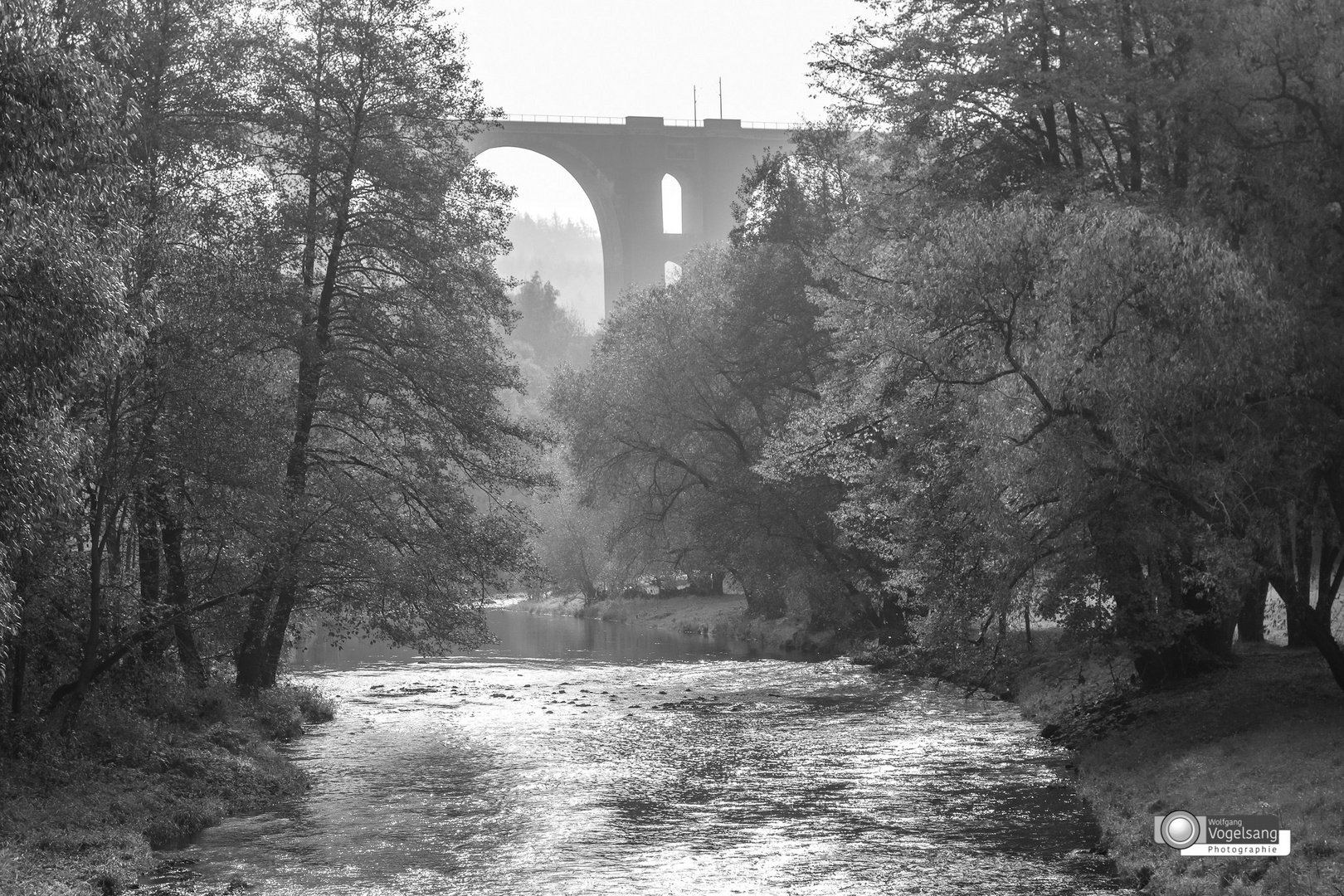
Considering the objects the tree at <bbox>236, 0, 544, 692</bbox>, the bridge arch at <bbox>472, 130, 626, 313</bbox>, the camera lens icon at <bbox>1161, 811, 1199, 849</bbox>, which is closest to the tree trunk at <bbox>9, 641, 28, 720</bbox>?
the tree at <bbox>236, 0, 544, 692</bbox>

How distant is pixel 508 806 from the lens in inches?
629

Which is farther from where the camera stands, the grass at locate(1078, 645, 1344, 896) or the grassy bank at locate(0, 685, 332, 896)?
the grassy bank at locate(0, 685, 332, 896)

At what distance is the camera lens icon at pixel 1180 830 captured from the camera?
12.6m

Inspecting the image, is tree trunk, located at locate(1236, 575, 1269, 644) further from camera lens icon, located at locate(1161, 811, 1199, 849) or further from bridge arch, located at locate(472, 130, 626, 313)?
bridge arch, located at locate(472, 130, 626, 313)

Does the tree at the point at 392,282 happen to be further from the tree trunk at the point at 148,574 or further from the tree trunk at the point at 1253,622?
the tree trunk at the point at 1253,622

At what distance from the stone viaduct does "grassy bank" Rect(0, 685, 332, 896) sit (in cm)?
6102

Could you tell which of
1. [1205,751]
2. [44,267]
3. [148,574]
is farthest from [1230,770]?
[148,574]

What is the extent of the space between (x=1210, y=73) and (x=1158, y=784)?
8.88 meters

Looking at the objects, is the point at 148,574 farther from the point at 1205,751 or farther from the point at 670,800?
the point at 1205,751

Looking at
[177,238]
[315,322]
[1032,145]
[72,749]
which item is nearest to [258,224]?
[315,322]

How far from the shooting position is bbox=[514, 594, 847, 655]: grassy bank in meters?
38.3

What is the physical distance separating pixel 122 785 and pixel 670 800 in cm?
654

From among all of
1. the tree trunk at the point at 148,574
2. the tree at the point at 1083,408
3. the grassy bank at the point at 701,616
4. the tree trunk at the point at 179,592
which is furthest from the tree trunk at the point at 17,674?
the grassy bank at the point at 701,616

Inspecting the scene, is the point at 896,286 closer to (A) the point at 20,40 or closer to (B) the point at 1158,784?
(B) the point at 1158,784
